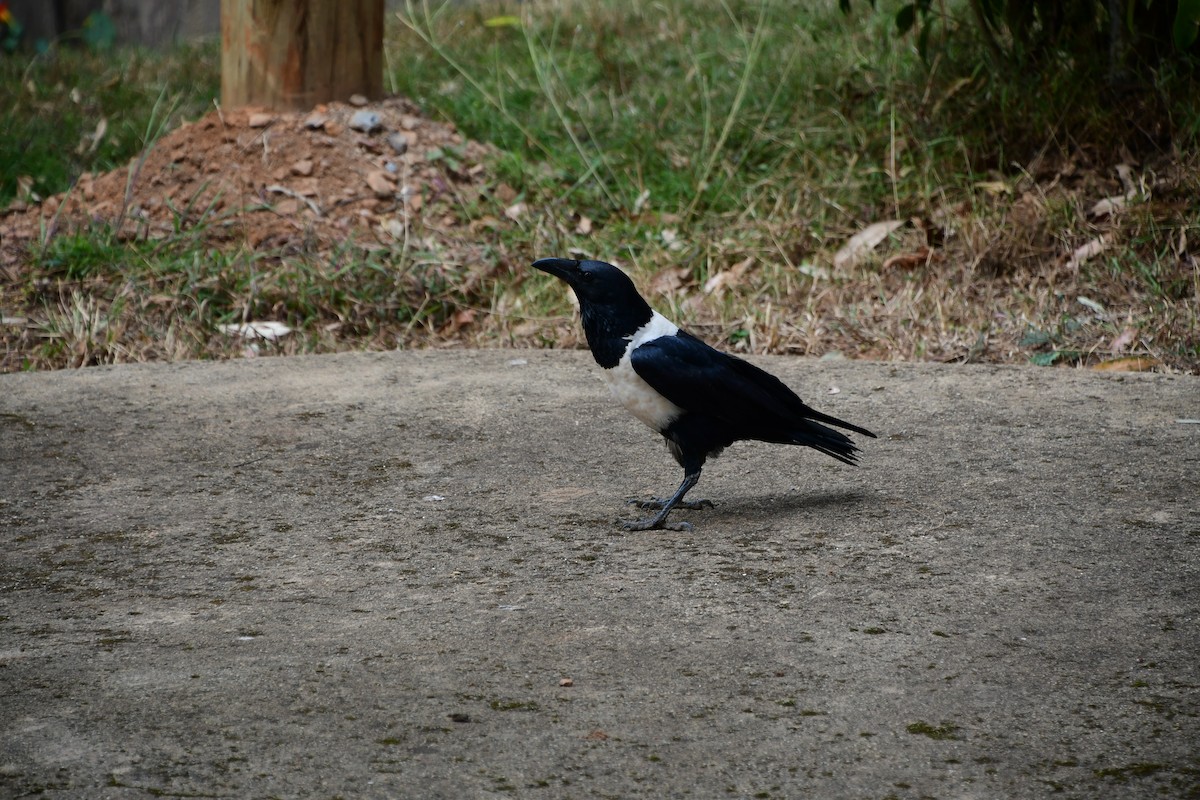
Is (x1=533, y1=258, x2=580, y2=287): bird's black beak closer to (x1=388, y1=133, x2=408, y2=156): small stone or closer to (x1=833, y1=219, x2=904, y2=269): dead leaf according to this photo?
(x1=833, y1=219, x2=904, y2=269): dead leaf

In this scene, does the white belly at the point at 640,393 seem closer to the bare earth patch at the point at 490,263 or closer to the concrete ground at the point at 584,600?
the concrete ground at the point at 584,600

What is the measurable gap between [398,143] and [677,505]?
12.2 feet

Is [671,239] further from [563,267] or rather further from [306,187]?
[563,267]

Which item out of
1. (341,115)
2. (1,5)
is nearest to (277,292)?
(341,115)

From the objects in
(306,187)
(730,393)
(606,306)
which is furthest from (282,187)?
(730,393)

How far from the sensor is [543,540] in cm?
275

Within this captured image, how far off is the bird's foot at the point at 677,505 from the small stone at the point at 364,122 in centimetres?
363

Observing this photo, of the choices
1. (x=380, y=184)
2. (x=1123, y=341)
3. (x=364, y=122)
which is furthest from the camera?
(x=364, y=122)

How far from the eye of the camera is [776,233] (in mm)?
5516

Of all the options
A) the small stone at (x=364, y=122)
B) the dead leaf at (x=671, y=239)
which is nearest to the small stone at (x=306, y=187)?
the small stone at (x=364, y=122)

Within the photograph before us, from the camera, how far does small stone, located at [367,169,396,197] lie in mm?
5938

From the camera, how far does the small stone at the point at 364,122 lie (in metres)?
6.10

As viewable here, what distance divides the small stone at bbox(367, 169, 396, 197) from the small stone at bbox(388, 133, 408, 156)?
0.68 feet

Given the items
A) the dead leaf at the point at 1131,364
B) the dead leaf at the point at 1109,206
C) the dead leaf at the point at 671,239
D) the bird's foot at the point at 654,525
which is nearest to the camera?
the bird's foot at the point at 654,525
